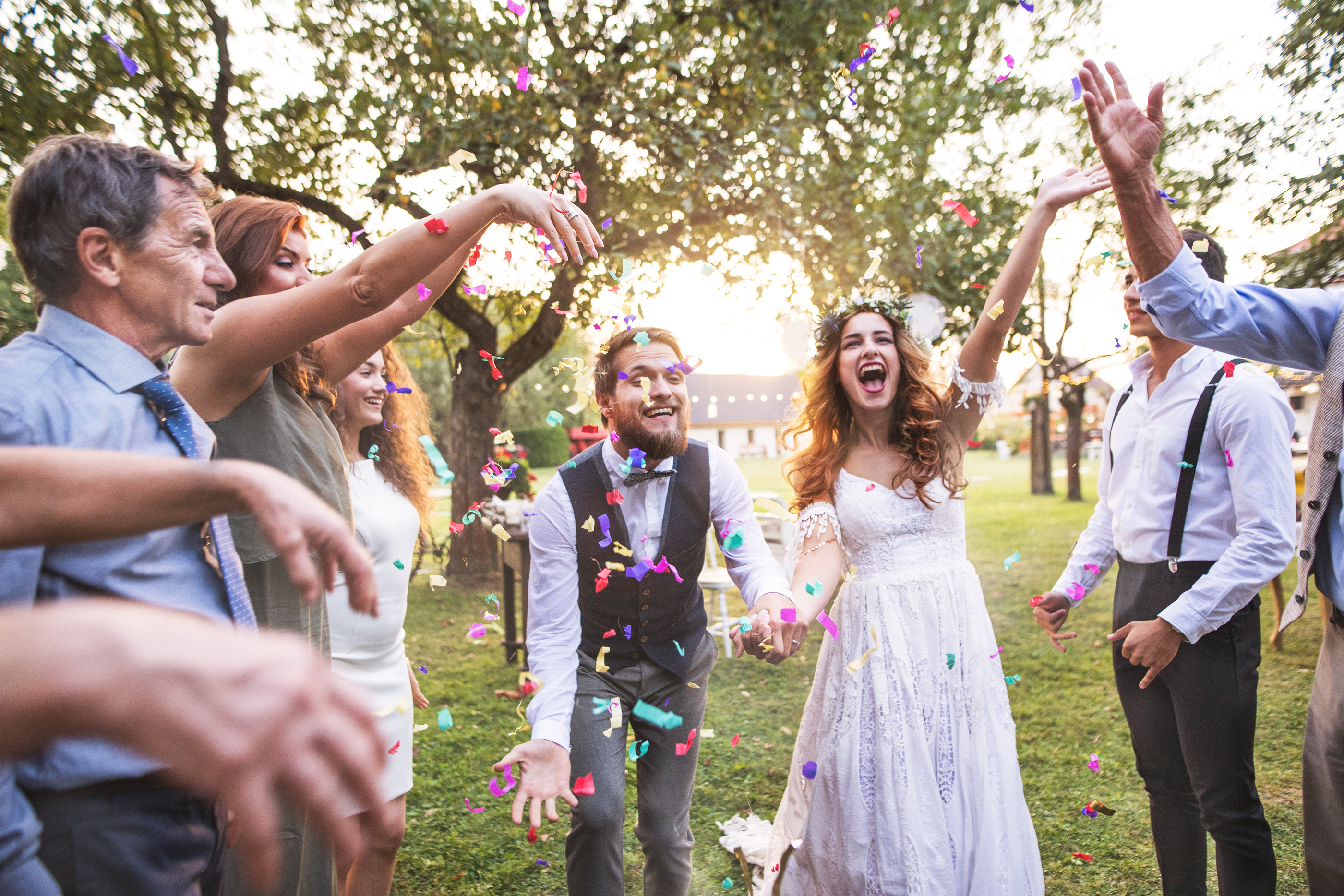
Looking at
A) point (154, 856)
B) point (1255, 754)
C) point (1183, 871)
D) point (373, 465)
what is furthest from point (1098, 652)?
point (154, 856)

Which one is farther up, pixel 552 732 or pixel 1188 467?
pixel 1188 467

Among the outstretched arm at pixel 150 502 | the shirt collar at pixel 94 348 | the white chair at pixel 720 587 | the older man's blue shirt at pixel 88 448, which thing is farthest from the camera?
the white chair at pixel 720 587

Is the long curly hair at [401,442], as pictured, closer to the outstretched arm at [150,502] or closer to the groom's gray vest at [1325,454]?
the outstretched arm at [150,502]

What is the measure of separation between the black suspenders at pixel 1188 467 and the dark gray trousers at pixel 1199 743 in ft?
0.27

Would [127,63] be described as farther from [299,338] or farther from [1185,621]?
[1185,621]

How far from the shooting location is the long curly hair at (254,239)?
203 cm

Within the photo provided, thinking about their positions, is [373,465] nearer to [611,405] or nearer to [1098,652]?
[611,405]

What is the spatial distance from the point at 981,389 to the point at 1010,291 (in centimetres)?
39

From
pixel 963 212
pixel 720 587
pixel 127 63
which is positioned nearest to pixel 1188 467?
pixel 963 212

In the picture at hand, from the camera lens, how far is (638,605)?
2.60 m

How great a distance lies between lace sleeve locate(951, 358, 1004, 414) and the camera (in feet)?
8.71

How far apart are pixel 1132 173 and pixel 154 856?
2.62 meters

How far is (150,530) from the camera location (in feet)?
3.47

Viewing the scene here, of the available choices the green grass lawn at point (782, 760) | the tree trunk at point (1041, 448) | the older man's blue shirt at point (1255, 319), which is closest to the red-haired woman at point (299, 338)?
the older man's blue shirt at point (1255, 319)
